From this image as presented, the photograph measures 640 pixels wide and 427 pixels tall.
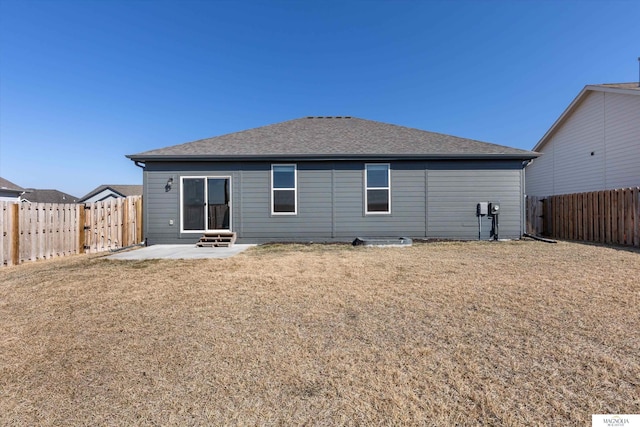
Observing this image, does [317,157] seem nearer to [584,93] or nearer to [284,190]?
[284,190]

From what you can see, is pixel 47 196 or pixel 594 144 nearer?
pixel 594 144

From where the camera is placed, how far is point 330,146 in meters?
8.97

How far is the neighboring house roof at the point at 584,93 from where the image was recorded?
406 inches

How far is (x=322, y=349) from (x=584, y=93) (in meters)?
17.1

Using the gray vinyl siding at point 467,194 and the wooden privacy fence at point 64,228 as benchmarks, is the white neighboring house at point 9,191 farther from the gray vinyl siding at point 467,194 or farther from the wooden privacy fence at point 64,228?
the gray vinyl siding at point 467,194

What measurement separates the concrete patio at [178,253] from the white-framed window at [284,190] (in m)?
1.76

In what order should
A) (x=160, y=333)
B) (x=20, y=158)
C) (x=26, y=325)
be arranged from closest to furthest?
(x=160, y=333)
(x=26, y=325)
(x=20, y=158)

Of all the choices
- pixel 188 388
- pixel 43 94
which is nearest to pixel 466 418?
pixel 188 388

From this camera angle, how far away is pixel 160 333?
2.57 m

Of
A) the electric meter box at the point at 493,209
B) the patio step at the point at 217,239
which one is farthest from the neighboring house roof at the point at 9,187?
the electric meter box at the point at 493,209

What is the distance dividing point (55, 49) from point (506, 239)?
712 inches

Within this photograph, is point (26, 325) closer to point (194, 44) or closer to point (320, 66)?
point (194, 44)

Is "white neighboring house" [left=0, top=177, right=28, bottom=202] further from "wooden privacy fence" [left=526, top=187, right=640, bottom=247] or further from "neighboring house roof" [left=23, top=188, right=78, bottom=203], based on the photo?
"wooden privacy fence" [left=526, top=187, right=640, bottom=247]

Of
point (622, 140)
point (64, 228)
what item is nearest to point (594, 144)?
Result: point (622, 140)
